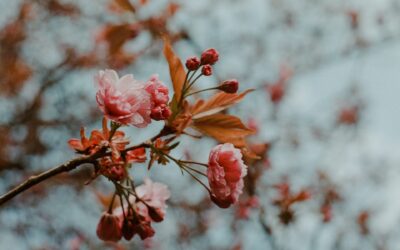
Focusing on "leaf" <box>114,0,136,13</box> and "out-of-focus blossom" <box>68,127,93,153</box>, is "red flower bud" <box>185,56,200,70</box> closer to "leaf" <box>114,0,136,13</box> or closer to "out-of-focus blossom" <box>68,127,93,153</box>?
"out-of-focus blossom" <box>68,127,93,153</box>

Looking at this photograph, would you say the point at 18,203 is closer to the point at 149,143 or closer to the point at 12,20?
the point at 12,20

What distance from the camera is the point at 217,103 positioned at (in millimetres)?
1316

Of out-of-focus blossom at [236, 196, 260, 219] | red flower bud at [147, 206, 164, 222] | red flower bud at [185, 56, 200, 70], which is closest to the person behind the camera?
red flower bud at [185, 56, 200, 70]

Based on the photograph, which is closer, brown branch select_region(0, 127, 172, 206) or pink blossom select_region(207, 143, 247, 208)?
brown branch select_region(0, 127, 172, 206)

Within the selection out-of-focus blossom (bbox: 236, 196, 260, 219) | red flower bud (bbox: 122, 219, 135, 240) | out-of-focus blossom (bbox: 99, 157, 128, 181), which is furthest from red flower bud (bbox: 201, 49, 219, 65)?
out-of-focus blossom (bbox: 236, 196, 260, 219)

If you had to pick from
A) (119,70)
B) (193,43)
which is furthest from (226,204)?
(119,70)

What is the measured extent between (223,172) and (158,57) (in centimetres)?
428

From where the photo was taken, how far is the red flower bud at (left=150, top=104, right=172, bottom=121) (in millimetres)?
1132

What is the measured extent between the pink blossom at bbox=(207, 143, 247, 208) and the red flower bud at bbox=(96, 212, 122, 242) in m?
0.26

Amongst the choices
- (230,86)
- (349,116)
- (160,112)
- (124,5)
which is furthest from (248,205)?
(349,116)

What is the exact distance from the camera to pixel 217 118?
1.28 metres

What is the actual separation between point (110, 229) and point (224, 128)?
363mm

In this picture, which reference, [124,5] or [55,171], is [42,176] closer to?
[55,171]

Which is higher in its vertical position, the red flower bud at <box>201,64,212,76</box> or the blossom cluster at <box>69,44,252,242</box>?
the red flower bud at <box>201,64,212,76</box>
